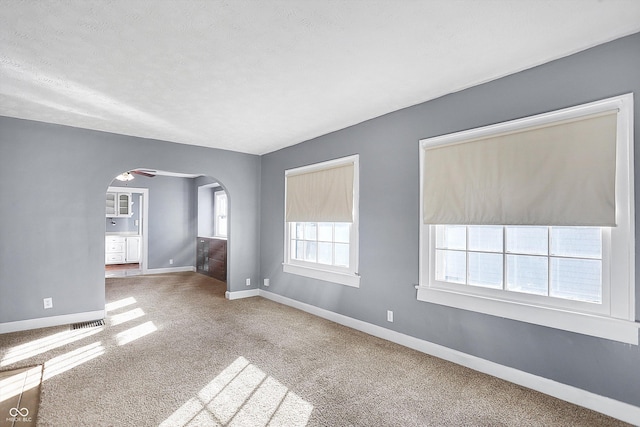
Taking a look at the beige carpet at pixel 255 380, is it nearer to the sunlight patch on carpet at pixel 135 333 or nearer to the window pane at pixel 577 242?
the sunlight patch on carpet at pixel 135 333

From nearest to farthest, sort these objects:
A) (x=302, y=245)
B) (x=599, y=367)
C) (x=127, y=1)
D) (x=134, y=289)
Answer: (x=127, y=1), (x=599, y=367), (x=302, y=245), (x=134, y=289)

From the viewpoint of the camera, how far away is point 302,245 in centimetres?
514

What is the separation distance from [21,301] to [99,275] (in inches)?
32.3

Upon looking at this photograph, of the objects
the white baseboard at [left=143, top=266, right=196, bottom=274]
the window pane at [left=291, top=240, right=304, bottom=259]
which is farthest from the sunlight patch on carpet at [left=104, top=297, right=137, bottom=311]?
the white baseboard at [left=143, top=266, right=196, bottom=274]

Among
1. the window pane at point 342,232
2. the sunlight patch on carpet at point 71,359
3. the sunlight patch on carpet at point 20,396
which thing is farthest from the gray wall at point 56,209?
the window pane at point 342,232

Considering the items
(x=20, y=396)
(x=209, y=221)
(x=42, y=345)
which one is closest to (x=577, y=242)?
(x=20, y=396)

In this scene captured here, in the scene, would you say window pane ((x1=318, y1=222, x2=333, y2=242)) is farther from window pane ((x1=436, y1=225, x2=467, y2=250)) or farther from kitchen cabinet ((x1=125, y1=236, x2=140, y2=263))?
kitchen cabinet ((x1=125, y1=236, x2=140, y2=263))

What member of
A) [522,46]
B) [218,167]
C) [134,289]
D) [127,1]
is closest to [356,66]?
[522,46]

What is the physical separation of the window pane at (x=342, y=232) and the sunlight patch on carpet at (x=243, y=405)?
2.05m

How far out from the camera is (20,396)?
2465 mm

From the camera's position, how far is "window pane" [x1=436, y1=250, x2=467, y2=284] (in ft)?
10.1

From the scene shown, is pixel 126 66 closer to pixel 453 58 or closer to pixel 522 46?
pixel 453 58

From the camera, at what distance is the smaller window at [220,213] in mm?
8594

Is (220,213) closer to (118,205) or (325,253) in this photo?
(118,205)
